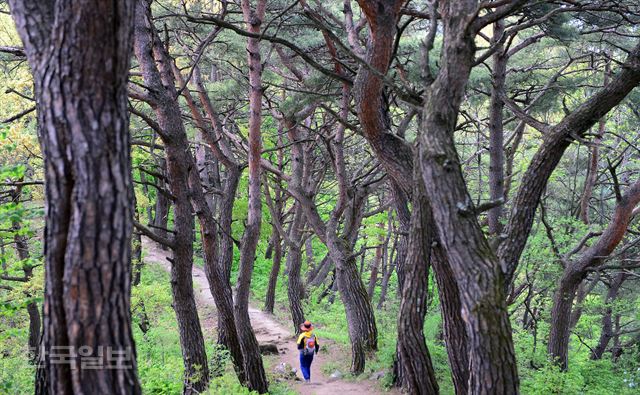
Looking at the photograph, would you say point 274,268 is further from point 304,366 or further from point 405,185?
point 405,185

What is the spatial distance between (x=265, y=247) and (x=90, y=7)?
2576cm

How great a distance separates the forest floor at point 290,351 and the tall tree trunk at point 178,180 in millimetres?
3154

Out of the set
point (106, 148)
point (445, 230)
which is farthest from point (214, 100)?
point (106, 148)

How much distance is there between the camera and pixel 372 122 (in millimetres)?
6551

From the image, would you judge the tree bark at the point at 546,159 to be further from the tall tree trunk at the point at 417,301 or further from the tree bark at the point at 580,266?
the tree bark at the point at 580,266

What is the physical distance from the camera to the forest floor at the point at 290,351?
10.6m

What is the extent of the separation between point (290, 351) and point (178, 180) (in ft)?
27.7

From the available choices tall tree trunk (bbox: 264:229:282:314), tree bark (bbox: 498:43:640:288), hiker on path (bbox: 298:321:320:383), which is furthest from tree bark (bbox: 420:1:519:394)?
tall tree trunk (bbox: 264:229:282:314)

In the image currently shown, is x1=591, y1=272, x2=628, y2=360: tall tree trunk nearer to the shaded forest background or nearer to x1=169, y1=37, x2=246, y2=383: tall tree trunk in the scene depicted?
the shaded forest background

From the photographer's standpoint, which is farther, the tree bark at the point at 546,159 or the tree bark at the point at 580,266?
the tree bark at the point at 580,266

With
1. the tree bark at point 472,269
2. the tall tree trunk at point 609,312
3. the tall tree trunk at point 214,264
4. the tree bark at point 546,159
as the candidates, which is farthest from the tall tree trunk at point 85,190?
the tall tree trunk at point 609,312

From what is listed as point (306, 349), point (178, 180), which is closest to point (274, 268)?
point (306, 349)

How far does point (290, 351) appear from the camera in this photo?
47.9ft

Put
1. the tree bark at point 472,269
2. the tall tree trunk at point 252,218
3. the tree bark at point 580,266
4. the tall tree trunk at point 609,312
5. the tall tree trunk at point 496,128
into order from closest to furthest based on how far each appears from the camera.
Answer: the tree bark at point 472,269
the tree bark at point 580,266
the tall tree trunk at point 496,128
the tall tree trunk at point 252,218
the tall tree trunk at point 609,312
